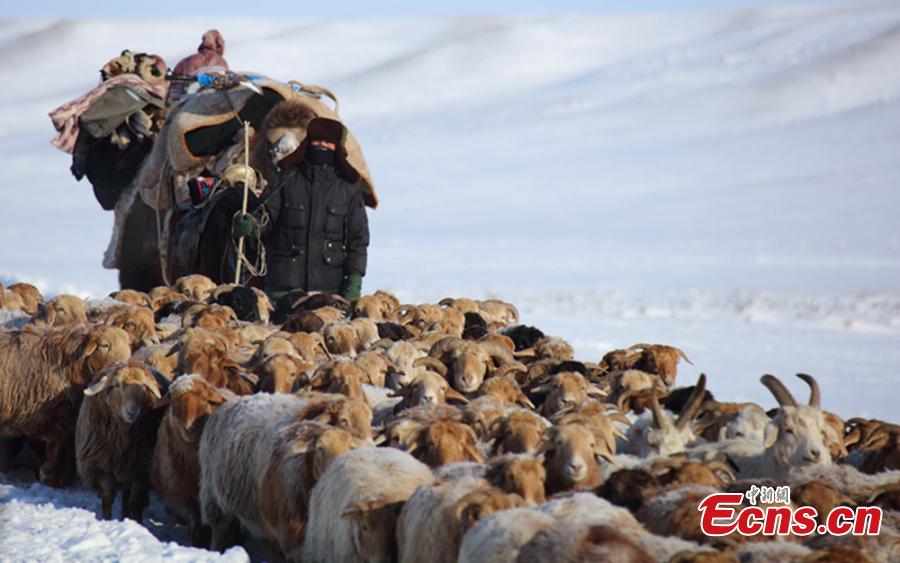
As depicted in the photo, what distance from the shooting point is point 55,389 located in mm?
9914

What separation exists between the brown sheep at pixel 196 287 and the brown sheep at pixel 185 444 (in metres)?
5.21

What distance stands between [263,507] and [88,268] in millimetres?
29584

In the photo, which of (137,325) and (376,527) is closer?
(376,527)

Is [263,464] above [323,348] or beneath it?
beneath

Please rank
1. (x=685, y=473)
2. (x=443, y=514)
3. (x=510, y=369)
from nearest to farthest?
(x=443, y=514)
(x=685, y=473)
(x=510, y=369)

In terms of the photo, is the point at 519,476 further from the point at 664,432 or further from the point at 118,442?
the point at 118,442

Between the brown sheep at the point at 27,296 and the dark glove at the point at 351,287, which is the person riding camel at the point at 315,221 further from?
the brown sheep at the point at 27,296

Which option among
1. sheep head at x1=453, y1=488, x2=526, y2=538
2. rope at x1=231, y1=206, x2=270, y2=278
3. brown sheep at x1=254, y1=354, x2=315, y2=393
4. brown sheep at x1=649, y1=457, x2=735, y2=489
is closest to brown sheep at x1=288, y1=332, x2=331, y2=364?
brown sheep at x1=254, y1=354, x2=315, y2=393

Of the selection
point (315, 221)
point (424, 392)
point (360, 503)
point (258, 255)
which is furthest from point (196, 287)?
point (360, 503)

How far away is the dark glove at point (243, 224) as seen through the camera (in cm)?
1393

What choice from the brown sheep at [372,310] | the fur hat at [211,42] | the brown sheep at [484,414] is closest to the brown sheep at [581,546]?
the brown sheep at [484,414]

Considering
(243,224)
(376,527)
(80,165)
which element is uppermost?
(80,165)

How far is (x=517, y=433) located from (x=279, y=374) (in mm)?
2142

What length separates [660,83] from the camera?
212ft
